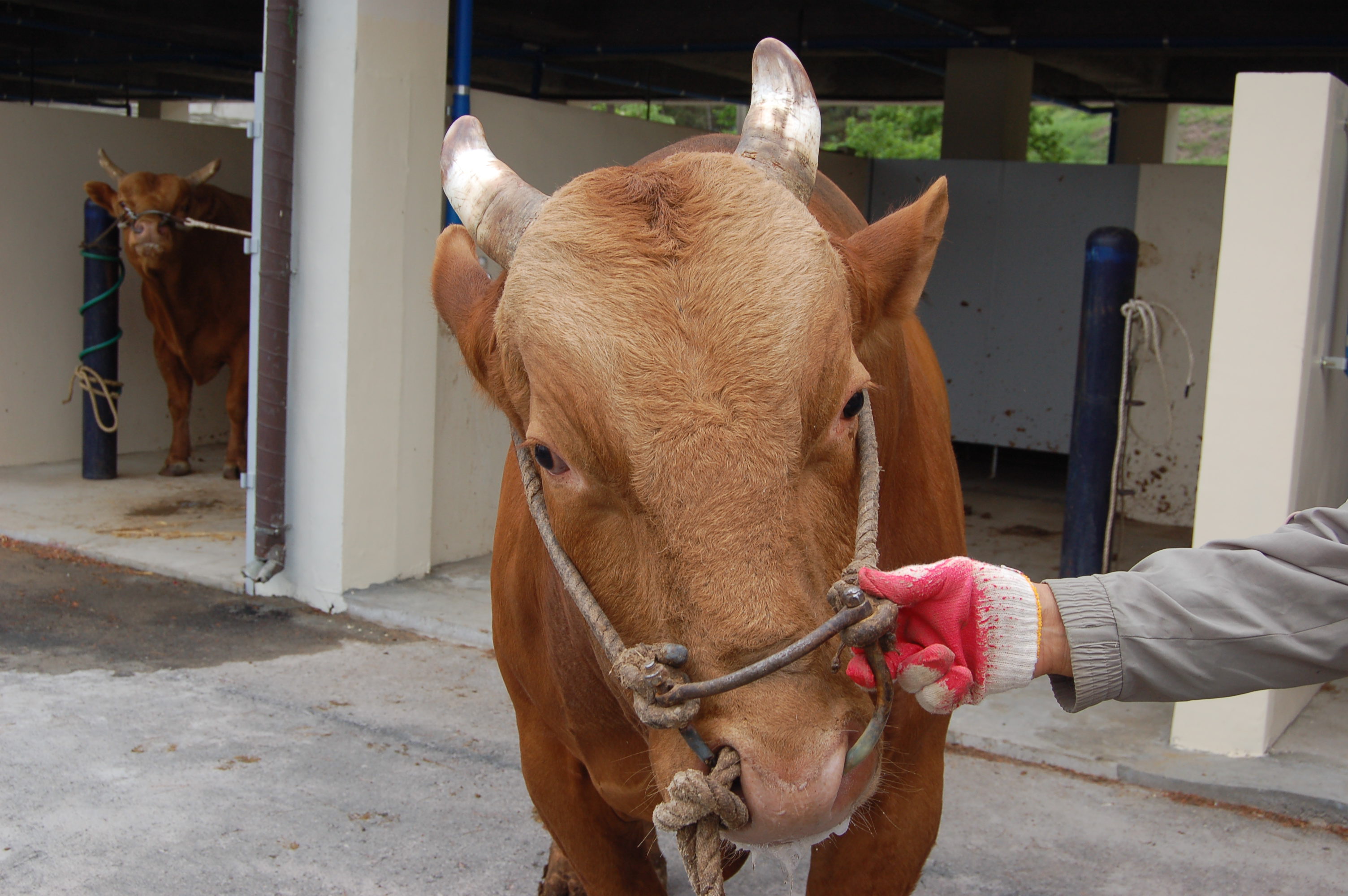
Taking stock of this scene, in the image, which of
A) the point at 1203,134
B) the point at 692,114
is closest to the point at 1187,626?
the point at 692,114

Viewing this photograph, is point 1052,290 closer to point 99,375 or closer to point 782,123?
point 99,375

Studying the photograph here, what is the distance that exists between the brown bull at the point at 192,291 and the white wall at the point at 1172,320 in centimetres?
658

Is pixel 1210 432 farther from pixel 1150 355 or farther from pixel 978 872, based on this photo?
pixel 1150 355

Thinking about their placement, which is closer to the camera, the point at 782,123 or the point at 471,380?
the point at 782,123

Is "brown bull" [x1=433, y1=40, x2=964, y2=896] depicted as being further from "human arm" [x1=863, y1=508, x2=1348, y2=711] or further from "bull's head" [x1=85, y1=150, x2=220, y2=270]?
"bull's head" [x1=85, y1=150, x2=220, y2=270]

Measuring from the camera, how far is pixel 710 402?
1650mm

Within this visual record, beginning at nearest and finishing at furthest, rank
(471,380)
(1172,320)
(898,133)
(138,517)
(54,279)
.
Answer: (471,380) < (138,517) < (1172,320) < (54,279) < (898,133)

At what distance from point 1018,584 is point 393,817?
2699 mm

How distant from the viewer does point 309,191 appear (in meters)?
5.67

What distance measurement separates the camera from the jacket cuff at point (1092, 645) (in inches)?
68.7

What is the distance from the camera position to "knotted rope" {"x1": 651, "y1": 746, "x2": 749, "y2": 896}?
155 cm

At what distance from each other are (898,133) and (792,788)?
25672 mm

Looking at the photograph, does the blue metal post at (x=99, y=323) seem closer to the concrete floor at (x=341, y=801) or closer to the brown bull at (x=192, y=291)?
the brown bull at (x=192, y=291)

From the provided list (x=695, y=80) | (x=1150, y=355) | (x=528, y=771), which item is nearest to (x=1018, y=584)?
(x=528, y=771)
